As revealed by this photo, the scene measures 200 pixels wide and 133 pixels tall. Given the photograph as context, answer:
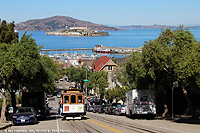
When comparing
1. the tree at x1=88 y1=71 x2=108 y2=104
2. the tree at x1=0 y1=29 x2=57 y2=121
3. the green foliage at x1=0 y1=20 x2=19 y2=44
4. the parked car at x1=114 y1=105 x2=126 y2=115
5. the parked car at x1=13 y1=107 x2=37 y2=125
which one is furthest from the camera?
the tree at x1=88 y1=71 x2=108 y2=104

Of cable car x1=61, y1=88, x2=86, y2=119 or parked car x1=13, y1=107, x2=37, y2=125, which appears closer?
parked car x1=13, y1=107, x2=37, y2=125

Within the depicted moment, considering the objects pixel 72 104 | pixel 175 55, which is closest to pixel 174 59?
pixel 175 55

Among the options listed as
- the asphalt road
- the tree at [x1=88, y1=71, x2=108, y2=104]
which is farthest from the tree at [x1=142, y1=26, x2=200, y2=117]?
the tree at [x1=88, y1=71, x2=108, y2=104]

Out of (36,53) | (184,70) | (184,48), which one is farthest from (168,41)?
(36,53)

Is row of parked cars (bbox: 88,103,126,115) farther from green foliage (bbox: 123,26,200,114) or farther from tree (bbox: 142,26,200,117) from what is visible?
tree (bbox: 142,26,200,117)

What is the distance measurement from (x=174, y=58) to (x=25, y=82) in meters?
14.4

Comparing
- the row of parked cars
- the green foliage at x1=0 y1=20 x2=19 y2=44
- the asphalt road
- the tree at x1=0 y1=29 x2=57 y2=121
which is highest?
A: the green foliage at x1=0 y1=20 x2=19 y2=44

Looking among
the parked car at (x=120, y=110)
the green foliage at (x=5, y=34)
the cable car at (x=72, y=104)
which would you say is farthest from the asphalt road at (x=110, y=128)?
the parked car at (x=120, y=110)

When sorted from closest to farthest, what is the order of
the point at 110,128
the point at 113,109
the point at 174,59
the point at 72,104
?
1. the point at 110,128
2. the point at 174,59
3. the point at 72,104
4. the point at 113,109

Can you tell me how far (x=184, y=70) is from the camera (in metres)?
25.9

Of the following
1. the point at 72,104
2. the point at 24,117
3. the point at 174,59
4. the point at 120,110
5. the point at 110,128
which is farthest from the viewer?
the point at 120,110

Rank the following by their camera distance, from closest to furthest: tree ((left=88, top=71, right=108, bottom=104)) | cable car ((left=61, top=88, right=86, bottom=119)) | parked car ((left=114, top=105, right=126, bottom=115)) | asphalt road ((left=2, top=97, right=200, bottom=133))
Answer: asphalt road ((left=2, top=97, right=200, bottom=133))
cable car ((left=61, top=88, right=86, bottom=119))
parked car ((left=114, top=105, right=126, bottom=115))
tree ((left=88, top=71, right=108, bottom=104))

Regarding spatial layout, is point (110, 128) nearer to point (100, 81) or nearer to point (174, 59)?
point (174, 59)

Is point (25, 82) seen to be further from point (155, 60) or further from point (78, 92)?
point (155, 60)
